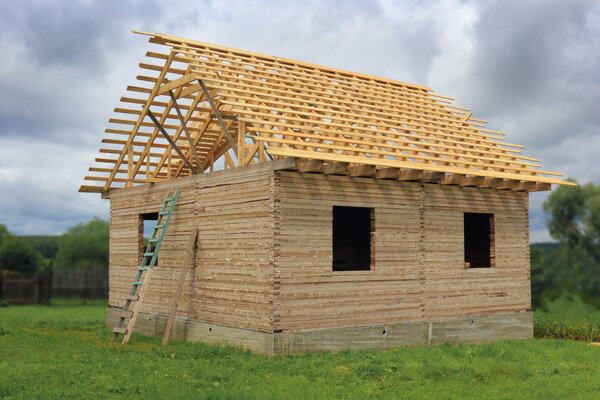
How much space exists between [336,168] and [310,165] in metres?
0.75

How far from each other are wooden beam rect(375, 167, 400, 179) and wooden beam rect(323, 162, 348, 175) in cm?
92

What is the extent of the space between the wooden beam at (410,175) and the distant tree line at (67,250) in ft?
128

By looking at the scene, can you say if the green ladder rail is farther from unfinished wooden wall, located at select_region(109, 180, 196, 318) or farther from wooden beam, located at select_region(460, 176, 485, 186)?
wooden beam, located at select_region(460, 176, 485, 186)

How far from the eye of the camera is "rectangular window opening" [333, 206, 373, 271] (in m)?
18.3

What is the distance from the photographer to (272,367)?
35.8 feet

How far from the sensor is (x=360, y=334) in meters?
13.1

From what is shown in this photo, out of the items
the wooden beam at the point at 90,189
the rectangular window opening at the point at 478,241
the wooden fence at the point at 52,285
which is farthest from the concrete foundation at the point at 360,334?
the wooden fence at the point at 52,285

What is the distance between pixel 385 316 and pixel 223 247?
380 cm

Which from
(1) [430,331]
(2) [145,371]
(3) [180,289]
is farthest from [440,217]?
(2) [145,371]

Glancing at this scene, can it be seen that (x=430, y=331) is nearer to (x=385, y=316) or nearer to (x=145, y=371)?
(x=385, y=316)

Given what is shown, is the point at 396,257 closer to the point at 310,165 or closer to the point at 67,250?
the point at 310,165

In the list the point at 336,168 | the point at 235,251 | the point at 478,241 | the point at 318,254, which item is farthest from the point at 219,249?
the point at 478,241

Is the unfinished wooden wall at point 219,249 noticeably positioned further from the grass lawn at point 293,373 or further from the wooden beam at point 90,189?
the wooden beam at point 90,189

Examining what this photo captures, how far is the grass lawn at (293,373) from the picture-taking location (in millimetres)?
9281
